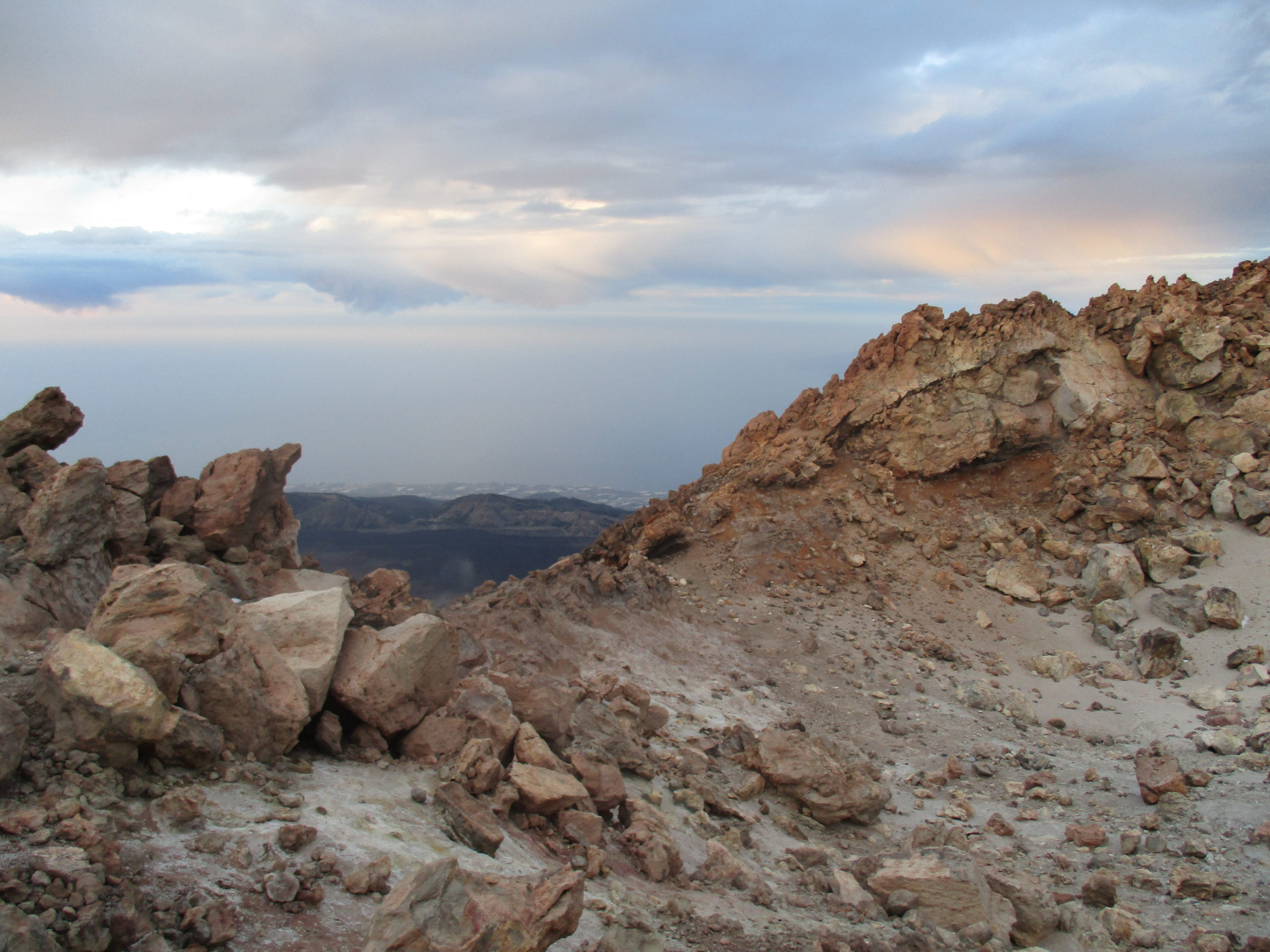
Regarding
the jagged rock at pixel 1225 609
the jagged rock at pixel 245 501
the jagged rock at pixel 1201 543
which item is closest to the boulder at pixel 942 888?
the jagged rock at pixel 245 501

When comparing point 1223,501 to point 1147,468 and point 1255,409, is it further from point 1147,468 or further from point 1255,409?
point 1255,409

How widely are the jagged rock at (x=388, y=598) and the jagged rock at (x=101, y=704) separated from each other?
5.09 meters

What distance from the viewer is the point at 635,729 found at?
938 cm

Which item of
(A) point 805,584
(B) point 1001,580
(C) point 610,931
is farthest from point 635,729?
(B) point 1001,580

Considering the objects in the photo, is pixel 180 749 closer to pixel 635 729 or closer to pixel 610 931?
pixel 610 931

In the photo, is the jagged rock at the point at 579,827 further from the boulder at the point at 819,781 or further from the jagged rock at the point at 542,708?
the boulder at the point at 819,781

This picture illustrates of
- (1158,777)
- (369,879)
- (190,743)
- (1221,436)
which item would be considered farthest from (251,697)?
(1221,436)

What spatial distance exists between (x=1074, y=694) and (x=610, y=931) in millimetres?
12301

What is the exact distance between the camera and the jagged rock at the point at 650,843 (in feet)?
19.4

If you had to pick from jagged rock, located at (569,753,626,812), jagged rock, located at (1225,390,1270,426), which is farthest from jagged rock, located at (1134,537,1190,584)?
jagged rock, located at (569,753,626,812)

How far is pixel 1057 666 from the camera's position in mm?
14570

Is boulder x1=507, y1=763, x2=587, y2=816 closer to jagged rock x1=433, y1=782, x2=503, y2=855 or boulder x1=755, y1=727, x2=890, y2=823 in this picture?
jagged rock x1=433, y1=782, x2=503, y2=855

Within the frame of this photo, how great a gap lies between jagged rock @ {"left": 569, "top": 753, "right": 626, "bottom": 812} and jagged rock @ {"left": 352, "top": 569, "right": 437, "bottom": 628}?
3964 mm

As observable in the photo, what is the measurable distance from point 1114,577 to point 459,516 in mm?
29285
